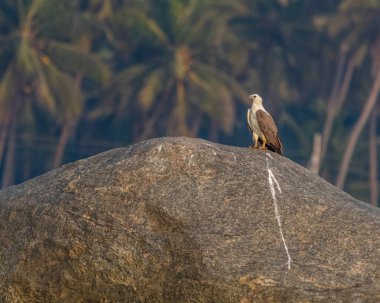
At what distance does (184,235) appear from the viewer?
13836 millimetres

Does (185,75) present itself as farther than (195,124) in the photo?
No

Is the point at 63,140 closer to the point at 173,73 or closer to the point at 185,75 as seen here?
the point at 173,73

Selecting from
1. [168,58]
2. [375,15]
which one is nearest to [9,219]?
[168,58]

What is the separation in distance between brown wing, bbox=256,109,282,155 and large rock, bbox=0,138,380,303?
152 centimetres

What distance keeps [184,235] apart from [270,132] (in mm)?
3060

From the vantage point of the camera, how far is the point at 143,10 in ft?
180

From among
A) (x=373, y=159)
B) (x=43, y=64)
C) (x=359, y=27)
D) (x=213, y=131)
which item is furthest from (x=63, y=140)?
(x=373, y=159)

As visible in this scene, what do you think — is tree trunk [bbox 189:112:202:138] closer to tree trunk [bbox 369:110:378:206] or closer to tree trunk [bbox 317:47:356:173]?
tree trunk [bbox 317:47:356:173]

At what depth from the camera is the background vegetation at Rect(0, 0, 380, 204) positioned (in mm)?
51094

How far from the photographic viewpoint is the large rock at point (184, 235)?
13609 millimetres

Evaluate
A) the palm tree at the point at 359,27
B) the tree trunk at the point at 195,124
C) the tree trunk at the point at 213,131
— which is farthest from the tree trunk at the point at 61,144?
the palm tree at the point at 359,27

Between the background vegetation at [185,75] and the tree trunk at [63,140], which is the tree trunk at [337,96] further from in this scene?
the tree trunk at [63,140]

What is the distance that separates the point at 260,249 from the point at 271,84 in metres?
46.6

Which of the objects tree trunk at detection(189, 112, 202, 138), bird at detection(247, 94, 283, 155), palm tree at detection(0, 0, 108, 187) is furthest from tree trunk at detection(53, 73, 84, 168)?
bird at detection(247, 94, 283, 155)
